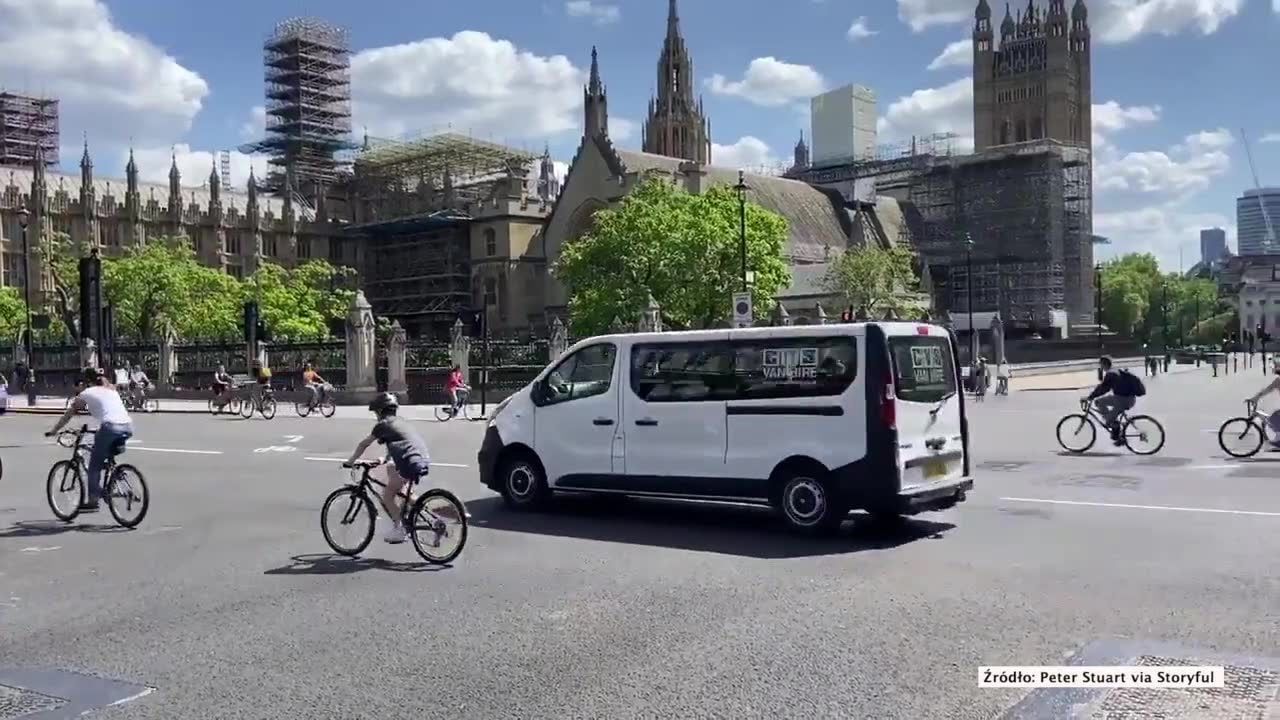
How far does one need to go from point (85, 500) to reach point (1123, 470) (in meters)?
12.6

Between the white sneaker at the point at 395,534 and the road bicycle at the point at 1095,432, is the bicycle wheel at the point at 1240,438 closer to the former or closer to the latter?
the road bicycle at the point at 1095,432

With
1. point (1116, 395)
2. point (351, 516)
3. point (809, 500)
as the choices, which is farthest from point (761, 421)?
point (1116, 395)

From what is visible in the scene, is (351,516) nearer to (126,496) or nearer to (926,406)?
(126,496)

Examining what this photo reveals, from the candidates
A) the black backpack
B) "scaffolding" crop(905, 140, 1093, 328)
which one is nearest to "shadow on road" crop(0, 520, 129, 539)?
the black backpack

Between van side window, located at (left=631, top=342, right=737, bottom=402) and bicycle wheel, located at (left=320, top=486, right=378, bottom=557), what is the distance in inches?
123

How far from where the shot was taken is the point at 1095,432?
18.1 meters

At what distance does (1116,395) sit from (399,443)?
40.9 ft

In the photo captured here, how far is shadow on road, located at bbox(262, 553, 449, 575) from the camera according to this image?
9070 millimetres

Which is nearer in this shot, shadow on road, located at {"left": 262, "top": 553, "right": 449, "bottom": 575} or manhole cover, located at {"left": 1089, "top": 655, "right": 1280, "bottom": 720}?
manhole cover, located at {"left": 1089, "top": 655, "right": 1280, "bottom": 720}

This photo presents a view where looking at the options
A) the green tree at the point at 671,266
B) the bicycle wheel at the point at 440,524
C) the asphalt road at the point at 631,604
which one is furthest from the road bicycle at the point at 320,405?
the bicycle wheel at the point at 440,524

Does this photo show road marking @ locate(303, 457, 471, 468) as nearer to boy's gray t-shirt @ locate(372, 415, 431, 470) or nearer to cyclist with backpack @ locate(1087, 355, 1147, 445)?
boy's gray t-shirt @ locate(372, 415, 431, 470)

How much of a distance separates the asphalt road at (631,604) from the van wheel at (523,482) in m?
0.24

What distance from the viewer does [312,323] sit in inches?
2702

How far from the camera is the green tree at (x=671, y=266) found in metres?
50.2
